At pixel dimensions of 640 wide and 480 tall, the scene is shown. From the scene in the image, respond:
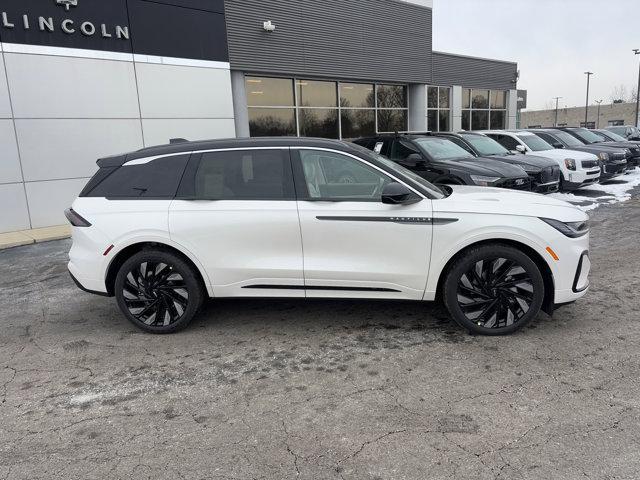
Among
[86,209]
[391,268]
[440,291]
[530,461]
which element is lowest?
[530,461]

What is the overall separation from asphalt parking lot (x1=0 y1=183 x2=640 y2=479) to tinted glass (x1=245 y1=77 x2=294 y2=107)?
10.5m

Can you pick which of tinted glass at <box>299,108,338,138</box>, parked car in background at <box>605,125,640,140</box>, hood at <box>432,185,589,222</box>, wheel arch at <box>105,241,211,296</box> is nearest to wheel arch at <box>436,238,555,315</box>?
hood at <box>432,185,589,222</box>

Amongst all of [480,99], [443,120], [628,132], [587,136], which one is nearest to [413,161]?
[587,136]

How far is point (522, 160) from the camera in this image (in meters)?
10.4

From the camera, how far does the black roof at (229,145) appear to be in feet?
14.7

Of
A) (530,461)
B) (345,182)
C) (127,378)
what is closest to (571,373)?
(530,461)

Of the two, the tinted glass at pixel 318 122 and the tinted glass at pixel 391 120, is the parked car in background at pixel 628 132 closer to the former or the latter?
the tinted glass at pixel 391 120

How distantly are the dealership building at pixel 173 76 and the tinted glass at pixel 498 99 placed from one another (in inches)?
312

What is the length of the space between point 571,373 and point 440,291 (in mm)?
1236

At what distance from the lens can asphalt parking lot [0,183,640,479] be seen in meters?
2.73

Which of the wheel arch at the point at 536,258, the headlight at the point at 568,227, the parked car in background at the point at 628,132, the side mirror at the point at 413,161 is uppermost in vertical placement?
the parked car in background at the point at 628,132

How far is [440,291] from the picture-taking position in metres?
4.43

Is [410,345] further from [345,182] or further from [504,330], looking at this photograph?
[345,182]

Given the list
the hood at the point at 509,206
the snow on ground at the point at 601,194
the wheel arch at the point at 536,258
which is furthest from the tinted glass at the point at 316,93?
the wheel arch at the point at 536,258
